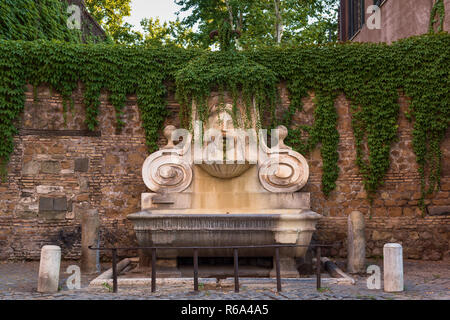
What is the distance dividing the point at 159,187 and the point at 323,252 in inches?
141

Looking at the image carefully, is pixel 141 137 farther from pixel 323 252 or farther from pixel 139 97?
pixel 323 252

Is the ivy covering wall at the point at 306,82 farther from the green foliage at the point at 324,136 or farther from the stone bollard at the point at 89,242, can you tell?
the stone bollard at the point at 89,242

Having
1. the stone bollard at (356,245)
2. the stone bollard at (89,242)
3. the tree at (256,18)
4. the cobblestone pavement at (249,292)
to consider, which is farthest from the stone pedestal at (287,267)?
the tree at (256,18)

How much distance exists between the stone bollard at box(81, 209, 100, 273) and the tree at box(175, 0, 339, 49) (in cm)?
1197

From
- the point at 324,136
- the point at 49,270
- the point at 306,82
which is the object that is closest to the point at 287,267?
the point at 49,270

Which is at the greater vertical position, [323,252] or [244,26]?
[244,26]

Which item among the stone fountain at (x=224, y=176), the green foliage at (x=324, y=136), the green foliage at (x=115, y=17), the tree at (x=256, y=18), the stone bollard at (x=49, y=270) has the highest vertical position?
the green foliage at (x=115, y=17)

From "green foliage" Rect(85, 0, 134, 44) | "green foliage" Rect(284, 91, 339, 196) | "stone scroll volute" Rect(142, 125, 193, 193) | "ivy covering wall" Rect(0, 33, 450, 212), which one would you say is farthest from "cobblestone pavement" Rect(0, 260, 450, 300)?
"green foliage" Rect(85, 0, 134, 44)

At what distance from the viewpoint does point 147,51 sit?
32.6 feet

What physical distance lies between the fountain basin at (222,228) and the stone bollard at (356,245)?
2.65ft

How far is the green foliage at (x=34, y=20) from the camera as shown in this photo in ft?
33.7

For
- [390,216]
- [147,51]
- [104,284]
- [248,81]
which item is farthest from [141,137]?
[390,216]

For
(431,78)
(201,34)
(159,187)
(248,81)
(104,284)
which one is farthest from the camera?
(201,34)

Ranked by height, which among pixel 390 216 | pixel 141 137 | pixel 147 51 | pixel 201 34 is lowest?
pixel 390 216
